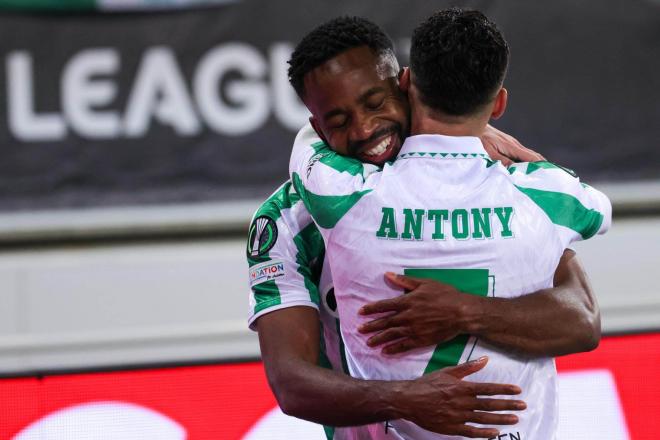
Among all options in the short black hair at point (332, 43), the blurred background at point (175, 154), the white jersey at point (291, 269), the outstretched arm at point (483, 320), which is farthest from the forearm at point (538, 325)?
the blurred background at point (175, 154)

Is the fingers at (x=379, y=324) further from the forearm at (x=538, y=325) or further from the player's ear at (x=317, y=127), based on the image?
the player's ear at (x=317, y=127)

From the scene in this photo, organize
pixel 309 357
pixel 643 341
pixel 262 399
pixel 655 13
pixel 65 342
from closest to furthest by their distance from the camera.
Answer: pixel 309 357 → pixel 262 399 → pixel 643 341 → pixel 65 342 → pixel 655 13

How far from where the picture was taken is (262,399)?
283 cm

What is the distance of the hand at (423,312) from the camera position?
1.52m

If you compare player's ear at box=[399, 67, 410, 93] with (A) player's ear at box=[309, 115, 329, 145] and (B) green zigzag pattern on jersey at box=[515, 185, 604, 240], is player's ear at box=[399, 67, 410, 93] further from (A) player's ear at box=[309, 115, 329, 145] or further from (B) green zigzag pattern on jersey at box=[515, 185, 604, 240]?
(B) green zigzag pattern on jersey at box=[515, 185, 604, 240]

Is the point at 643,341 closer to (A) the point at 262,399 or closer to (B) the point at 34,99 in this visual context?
(A) the point at 262,399

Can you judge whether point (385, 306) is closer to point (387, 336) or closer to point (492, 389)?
point (387, 336)

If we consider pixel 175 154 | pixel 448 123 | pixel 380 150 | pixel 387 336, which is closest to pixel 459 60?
pixel 448 123

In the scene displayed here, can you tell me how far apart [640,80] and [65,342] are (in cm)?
257

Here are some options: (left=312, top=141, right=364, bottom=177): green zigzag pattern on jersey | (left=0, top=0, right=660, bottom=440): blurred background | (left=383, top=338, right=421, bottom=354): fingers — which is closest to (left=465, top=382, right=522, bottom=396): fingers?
(left=383, top=338, right=421, bottom=354): fingers

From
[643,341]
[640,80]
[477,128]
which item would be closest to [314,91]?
[477,128]

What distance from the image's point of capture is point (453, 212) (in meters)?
1.54

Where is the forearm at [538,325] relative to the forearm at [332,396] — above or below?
above

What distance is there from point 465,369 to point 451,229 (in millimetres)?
218
